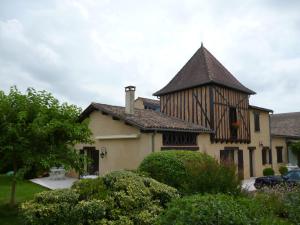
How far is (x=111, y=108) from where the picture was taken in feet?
55.7

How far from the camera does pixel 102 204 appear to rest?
21.7 feet

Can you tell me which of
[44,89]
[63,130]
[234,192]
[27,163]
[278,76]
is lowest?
[234,192]

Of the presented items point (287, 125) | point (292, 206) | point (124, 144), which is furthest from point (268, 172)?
point (292, 206)

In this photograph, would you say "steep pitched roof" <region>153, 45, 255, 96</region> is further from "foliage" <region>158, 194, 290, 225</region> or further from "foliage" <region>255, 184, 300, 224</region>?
"foliage" <region>158, 194, 290, 225</region>

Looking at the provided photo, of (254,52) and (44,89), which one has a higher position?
(254,52)

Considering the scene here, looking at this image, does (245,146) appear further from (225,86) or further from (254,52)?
(254,52)

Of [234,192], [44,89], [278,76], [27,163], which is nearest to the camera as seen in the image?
[234,192]

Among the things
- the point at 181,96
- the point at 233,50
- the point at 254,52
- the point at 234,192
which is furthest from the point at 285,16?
the point at 181,96

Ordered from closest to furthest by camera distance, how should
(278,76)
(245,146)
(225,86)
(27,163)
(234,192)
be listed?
(234,192), (27,163), (278,76), (225,86), (245,146)

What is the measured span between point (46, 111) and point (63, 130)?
2.50 feet

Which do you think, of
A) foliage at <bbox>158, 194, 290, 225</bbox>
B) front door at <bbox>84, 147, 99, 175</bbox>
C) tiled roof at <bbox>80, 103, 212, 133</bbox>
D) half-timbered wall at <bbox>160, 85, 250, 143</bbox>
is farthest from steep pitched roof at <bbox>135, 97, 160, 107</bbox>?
foliage at <bbox>158, 194, 290, 225</bbox>

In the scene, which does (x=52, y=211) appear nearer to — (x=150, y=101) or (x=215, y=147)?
(x=215, y=147)

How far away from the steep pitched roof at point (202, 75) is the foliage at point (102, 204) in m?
12.4

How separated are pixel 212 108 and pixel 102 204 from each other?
13185mm
